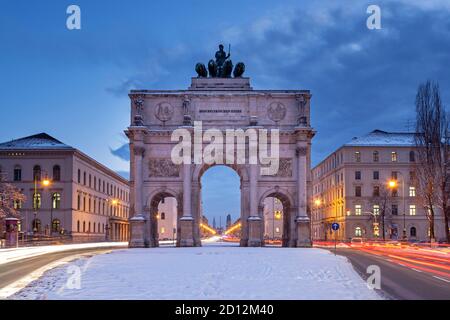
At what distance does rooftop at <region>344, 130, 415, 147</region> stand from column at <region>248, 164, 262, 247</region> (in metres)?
45.7

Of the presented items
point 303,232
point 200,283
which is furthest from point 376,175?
point 200,283

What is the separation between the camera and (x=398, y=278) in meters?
22.7

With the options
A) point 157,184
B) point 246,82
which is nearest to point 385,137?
point 246,82

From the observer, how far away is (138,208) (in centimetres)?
5647

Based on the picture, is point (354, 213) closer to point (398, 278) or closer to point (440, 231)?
point (440, 231)

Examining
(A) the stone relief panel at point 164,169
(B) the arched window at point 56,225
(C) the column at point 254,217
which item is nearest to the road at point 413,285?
(C) the column at point 254,217

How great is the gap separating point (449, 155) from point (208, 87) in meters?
24.2

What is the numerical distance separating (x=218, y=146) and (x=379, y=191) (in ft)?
161

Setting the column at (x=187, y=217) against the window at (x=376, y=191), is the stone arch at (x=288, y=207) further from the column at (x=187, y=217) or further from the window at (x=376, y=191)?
the window at (x=376, y=191)

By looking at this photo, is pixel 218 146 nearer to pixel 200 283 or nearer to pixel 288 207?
pixel 288 207

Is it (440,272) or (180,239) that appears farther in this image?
(180,239)

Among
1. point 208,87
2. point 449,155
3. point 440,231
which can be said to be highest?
point 208,87

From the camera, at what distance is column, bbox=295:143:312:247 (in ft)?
182
